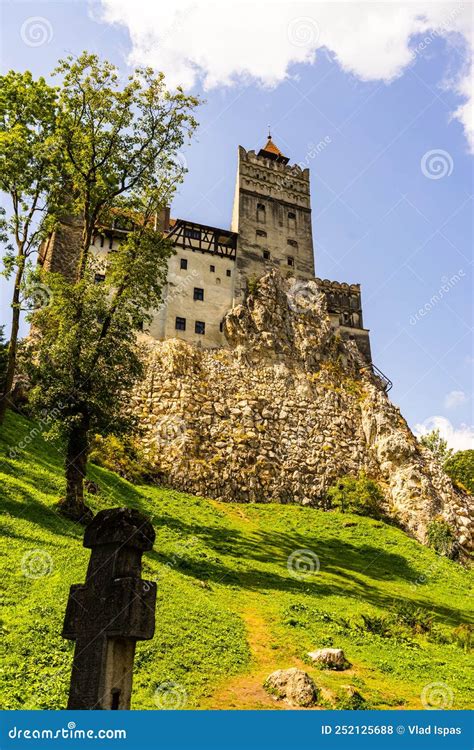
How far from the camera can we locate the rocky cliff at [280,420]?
3694cm

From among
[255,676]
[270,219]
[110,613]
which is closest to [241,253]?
[270,219]

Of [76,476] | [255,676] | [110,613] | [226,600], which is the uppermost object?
[76,476]

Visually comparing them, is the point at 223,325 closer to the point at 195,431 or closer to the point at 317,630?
the point at 195,431

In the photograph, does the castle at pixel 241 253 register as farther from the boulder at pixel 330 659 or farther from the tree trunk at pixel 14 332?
the boulder at pixel 330 659

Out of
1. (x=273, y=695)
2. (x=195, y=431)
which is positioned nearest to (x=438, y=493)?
(x=195, y=431)

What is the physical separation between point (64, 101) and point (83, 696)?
25386mm

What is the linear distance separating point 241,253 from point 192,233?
4552 mm

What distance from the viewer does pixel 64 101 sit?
25438 millimetres

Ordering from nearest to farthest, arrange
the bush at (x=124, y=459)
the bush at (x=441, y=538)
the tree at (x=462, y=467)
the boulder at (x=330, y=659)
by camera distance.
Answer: the boulder at (x=330, y=659) < the bush at (x=124, y=459) < the bush at (x=441, y=538) < the tree at (x=462, y=467)

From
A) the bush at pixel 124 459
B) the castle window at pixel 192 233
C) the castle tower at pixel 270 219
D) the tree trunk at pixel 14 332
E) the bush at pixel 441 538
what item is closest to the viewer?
the tree trunk at pixel 14 332

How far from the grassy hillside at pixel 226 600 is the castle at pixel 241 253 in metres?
17.9

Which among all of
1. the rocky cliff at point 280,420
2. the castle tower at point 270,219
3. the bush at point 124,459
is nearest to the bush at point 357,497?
the rocky cliff at point 280,420

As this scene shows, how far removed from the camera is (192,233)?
4969 centimetres

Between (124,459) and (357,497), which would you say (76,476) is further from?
(357,497)
